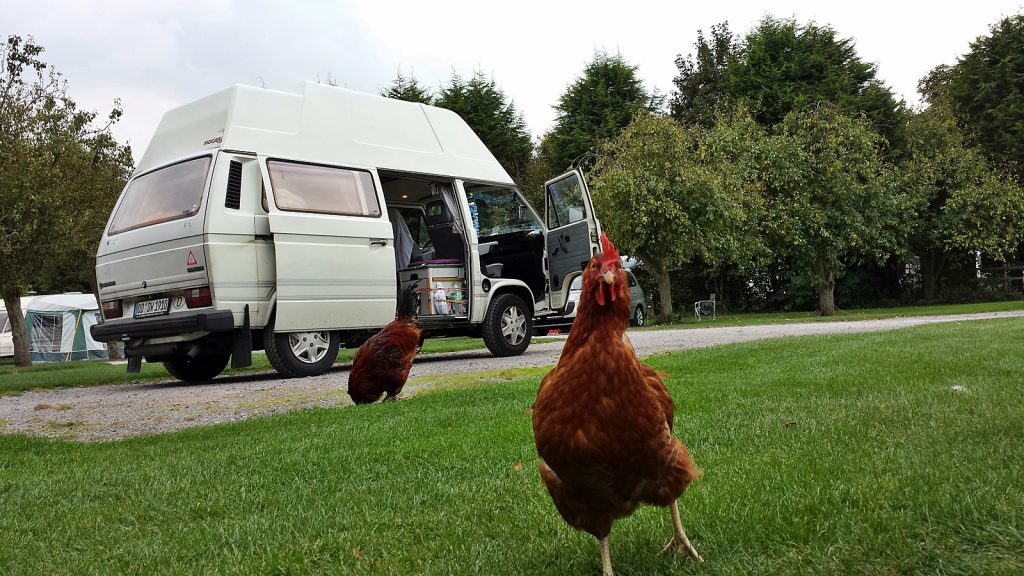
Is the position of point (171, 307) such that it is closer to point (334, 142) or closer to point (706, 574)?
point (334, 142)

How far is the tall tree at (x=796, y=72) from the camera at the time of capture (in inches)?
1166

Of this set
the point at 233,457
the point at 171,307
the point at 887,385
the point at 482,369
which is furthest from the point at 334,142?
the point at 887,385

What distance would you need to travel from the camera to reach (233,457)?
4270mm

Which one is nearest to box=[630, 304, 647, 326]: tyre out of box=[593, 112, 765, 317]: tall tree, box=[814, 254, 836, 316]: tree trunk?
box=[593, 112, 765, 317]: tall tree

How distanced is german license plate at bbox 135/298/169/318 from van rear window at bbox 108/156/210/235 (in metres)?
0.92

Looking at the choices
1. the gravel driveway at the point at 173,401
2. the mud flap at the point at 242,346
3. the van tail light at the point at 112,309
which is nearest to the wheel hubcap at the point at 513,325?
the gravel driveway at the point at 173,401

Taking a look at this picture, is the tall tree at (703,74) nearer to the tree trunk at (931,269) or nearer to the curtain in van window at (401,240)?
the tree trunk at (931,269)

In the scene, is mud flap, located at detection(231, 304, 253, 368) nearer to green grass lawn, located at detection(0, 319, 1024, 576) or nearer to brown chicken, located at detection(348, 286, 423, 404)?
brown chicken, located at detection(348, 286, 423, 404)

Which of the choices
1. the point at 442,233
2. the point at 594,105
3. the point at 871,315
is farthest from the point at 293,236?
the point at 594,105

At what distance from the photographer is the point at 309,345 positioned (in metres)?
9.23

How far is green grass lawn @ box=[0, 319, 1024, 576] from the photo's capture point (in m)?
2.36

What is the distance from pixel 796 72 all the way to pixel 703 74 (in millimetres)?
5158

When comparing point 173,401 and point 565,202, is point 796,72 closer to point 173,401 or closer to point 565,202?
point 565,202

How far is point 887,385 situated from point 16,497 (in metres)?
5.59
